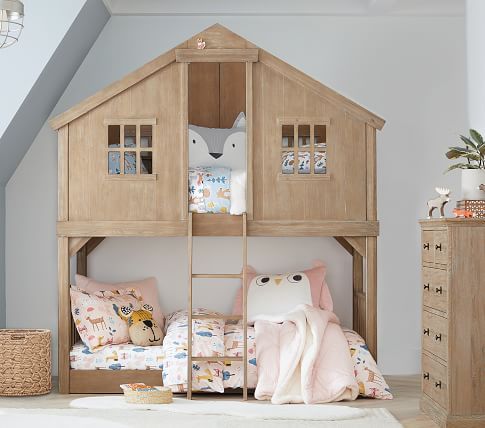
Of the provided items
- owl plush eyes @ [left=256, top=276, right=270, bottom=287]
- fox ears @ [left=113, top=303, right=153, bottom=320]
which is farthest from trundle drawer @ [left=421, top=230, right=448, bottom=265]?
fox ears @ [left=113, top=303, right=153, bottom=320]

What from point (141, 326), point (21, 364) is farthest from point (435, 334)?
point (21, 364)

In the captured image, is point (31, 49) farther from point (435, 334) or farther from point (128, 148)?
point (435, 334)

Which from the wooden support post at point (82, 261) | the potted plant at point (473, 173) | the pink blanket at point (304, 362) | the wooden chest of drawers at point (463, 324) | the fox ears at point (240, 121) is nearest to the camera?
the wooden chest of drawers at point (463, 324)

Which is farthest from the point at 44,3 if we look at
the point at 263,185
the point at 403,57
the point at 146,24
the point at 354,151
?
the point at 403,57

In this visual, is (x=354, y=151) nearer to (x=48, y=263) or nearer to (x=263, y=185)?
(x=263, y=185)

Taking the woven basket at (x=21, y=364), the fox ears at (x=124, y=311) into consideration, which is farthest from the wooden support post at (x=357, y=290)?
the woven basket at (x=21, y=364)

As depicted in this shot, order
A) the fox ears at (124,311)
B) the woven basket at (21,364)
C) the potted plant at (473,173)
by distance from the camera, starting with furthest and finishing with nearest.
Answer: the fox ears at (124,311) → the woven basket at (21,364) → the potted plant at (473,173)

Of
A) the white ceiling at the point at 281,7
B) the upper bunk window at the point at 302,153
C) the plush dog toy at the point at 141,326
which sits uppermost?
the white ceiling at the point at 281,7

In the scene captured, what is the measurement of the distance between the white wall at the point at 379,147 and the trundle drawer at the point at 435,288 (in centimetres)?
141

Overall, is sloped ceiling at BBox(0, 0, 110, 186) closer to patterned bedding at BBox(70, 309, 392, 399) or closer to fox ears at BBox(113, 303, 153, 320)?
fox ears at BBox(113, 303, 153, 320)

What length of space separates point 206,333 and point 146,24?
90.0 inches

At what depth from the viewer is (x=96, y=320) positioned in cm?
503

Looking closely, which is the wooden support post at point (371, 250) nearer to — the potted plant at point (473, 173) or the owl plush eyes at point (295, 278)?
the owl plush eyes at point (295, 278)

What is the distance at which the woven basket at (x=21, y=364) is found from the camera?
478cm
